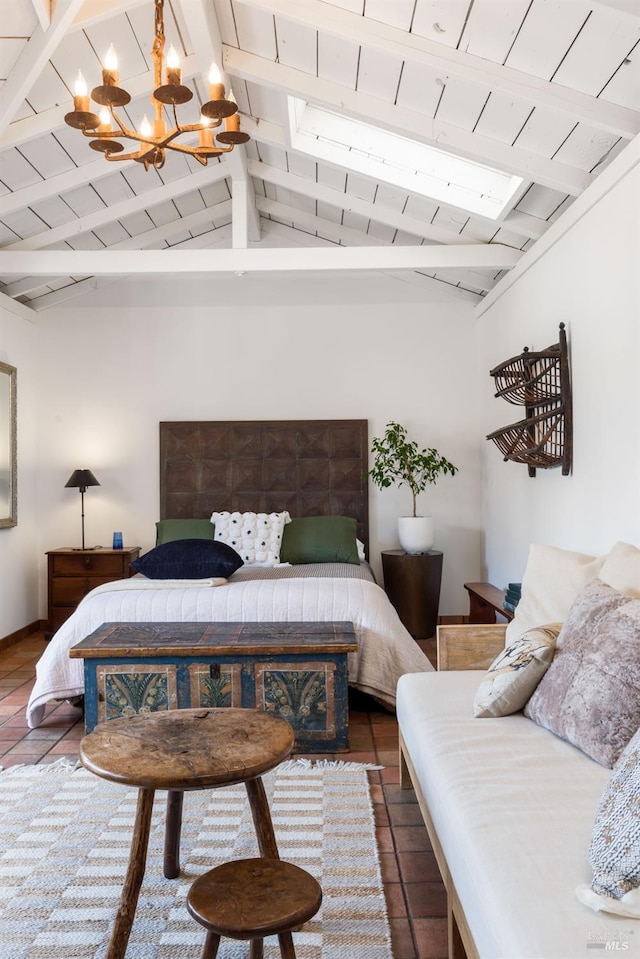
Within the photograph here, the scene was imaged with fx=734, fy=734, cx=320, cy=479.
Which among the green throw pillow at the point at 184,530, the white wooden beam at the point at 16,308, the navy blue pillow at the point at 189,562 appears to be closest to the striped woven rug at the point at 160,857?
the navy blue pillow at the point at 189,562

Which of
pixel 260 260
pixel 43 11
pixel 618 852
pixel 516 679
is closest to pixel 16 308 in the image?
pixel 260 260

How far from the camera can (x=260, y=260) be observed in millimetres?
4793

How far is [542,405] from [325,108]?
1.91 m

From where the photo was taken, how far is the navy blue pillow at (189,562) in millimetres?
4086

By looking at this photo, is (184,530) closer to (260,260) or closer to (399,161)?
(260,260)

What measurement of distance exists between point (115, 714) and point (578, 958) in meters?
2.54

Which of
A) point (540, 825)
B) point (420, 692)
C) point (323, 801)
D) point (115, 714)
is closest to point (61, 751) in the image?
point (115, 714)

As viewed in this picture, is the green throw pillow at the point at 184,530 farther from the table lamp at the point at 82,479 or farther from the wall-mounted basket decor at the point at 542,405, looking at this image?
the wall-mounted basket decor at the point at 542,405

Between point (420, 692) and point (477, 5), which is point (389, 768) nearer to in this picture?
point (420, 692)

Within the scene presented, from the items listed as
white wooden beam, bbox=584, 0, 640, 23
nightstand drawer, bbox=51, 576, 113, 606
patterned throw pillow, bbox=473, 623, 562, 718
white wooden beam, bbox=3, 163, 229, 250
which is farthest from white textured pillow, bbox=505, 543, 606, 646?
nightstand drawer, bbox=51, 576, 113, 606

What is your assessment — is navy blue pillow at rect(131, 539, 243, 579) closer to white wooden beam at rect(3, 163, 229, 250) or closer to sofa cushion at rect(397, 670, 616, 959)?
sofa cushion at rect(397, 670, 616, 959)

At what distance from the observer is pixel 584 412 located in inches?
141

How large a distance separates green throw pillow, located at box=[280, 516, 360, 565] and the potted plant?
43cm

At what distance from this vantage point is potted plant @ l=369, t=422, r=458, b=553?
18.5ft
